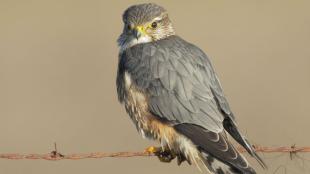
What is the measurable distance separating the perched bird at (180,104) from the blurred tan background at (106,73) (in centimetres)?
246

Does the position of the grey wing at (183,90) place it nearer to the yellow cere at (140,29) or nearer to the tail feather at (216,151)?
the tail feather at (216,151)

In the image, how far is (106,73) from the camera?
14367mm

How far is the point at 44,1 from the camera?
717 inches

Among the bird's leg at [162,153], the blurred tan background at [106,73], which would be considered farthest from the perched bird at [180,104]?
the blurred tan background at [106,73]

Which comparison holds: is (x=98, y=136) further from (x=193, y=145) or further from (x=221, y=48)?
(x=193, y=145)

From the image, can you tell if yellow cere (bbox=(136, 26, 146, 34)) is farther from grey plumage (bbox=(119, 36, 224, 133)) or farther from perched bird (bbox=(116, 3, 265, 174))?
grey plumage (bbox=(119, 36, 224, 133))

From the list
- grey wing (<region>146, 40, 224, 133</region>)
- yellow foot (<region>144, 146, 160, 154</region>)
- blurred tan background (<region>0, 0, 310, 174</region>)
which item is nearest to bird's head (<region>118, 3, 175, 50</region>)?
grey wing (<region>146, 40, 224, 133</region>)

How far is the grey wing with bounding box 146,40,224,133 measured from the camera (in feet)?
21.9

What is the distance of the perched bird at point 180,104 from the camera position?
6.46 m

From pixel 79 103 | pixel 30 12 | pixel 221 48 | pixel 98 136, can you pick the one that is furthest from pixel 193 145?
pixel 30 12

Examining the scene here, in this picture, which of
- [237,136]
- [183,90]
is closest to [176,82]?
[183,90]

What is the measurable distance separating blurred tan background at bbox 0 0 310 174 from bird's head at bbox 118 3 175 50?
7.22ft

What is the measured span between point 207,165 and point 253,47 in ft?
28.8

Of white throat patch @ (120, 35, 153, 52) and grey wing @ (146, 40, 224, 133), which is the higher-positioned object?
white throat patch @ (120, 35, 153, 52)
